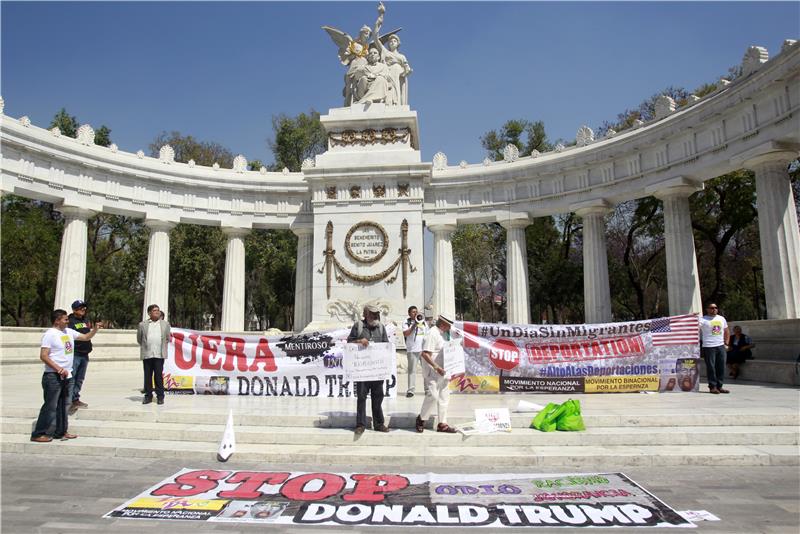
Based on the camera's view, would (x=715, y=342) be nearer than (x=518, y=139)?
Yes

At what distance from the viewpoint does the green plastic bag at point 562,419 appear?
9359 mm

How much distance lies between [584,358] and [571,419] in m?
5.51

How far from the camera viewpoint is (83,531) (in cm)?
552

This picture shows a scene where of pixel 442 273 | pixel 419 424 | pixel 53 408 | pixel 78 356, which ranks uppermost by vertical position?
pixel 442 273

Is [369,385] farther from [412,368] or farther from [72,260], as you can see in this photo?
[72,260]

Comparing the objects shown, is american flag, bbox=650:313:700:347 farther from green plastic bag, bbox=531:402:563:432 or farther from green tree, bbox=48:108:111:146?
green tree, bbox=48:108:111:146

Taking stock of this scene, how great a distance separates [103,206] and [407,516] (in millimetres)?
27975

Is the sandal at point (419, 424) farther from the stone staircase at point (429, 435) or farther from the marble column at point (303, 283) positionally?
the marble column at point (303, 283)

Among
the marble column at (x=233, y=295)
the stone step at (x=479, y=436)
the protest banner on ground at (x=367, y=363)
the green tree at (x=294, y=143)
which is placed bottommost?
the stone step at (x=479, y=436)

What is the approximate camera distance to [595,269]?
2656 cm

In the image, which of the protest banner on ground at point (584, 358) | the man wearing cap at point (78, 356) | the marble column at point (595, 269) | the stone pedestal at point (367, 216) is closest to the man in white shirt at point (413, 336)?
the protest banner on ground at point (584, 358)

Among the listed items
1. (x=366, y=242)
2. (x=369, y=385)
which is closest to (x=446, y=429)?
(x=369, y=385)

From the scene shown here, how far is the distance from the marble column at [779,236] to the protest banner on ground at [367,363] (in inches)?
655

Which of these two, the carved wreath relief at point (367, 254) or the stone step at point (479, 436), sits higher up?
the carved wreath relief at point (367, 254)
